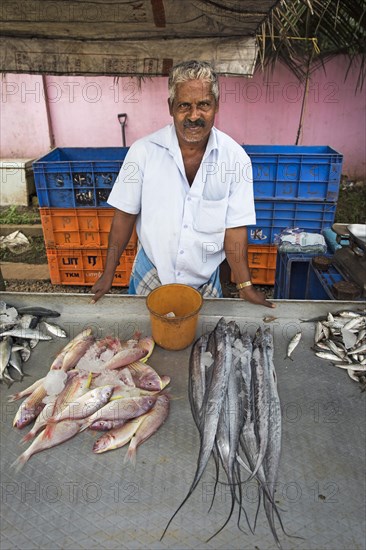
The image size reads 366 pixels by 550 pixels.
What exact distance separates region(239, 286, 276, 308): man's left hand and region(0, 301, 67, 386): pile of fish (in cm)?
112

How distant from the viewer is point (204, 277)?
2814mm

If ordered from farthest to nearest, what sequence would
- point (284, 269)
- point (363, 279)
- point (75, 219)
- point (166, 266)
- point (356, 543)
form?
point (75, 219), point (284, 269), point (363, 279), point (166, 266), point (356, 543)

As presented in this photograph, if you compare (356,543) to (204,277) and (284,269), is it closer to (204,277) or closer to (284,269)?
(204,277)

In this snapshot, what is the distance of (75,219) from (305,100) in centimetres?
556

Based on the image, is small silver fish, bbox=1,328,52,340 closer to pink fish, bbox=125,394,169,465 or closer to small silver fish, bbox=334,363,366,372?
pink fish, bbox=125,394,169,465

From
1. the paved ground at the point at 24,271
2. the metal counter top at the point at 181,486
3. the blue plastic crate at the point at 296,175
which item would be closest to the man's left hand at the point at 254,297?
the metal counter top at the point at 181,486

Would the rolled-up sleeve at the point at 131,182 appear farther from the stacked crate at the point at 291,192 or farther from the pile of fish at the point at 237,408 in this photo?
the stacked crate at the point at 291,192

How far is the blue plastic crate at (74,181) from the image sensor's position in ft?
15.3

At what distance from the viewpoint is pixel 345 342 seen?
215 cm

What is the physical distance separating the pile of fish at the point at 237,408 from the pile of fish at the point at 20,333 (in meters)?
0.87

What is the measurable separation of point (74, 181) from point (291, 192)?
2.63 meters

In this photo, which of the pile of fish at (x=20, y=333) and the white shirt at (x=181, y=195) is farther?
the white shirt at (x=181, y=195)

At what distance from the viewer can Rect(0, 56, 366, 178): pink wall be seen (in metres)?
8.23

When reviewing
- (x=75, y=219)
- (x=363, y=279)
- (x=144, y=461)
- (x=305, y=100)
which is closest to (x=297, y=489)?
(x=144, y=461)
